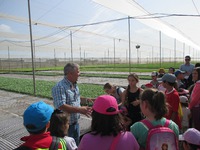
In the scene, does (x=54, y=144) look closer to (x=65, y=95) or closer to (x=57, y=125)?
(x=57, y=125)

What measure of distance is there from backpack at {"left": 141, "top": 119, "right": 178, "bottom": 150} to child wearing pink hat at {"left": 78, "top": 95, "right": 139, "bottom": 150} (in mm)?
297

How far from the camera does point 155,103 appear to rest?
216cm

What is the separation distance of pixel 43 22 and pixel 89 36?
1761 centimetres

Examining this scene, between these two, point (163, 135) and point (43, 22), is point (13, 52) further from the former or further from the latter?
point (163, 135)

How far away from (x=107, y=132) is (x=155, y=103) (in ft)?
2.16

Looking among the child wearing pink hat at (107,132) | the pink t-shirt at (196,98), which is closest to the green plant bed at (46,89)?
the pink t-shirt at (196,98)

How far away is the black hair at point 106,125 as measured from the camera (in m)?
1.75

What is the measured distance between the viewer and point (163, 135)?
203 cm

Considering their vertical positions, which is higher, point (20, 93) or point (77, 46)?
point (77, 46)

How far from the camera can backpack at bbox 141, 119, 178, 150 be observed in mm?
2016

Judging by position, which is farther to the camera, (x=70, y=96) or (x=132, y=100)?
(x=132, y=100)

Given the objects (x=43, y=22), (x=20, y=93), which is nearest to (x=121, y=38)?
(x=43, y=22)

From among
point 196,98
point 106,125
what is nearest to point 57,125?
point 106,125

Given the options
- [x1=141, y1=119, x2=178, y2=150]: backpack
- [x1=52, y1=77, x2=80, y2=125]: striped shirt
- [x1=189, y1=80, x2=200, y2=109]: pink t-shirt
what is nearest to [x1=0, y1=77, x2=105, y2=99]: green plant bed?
[x1=189, y1=80, x2=200, y2=109]: pink t-shirt
